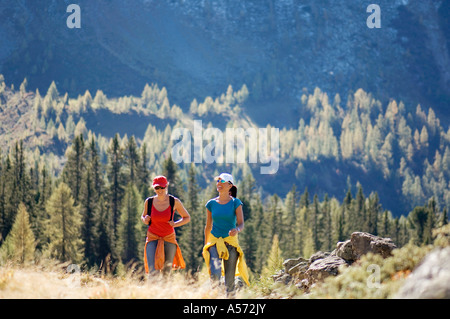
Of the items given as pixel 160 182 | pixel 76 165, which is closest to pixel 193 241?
pixel 76 165

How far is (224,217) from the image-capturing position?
1329 cm

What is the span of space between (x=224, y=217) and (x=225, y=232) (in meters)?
0.31

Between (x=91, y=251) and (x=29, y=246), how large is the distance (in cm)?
1873

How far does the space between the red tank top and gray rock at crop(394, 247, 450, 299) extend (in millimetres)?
5547

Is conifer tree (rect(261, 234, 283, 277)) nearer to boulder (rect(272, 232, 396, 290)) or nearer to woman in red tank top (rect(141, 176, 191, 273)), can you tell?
boulder (rect(272, 232, 396, 290))

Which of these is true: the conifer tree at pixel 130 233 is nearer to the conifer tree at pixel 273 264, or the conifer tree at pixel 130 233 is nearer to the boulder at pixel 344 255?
the conifer tree at pixel 273 264

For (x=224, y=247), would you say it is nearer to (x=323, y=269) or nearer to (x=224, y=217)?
(x=224, y=217)

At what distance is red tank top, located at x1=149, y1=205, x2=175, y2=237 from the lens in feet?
44.4

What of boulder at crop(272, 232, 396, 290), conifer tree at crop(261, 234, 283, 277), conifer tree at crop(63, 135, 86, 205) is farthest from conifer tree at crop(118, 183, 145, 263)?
boulder at crop(272, 232, 396, 290)

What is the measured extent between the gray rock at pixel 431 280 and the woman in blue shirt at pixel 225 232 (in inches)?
173

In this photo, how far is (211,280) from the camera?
12.6 meters
